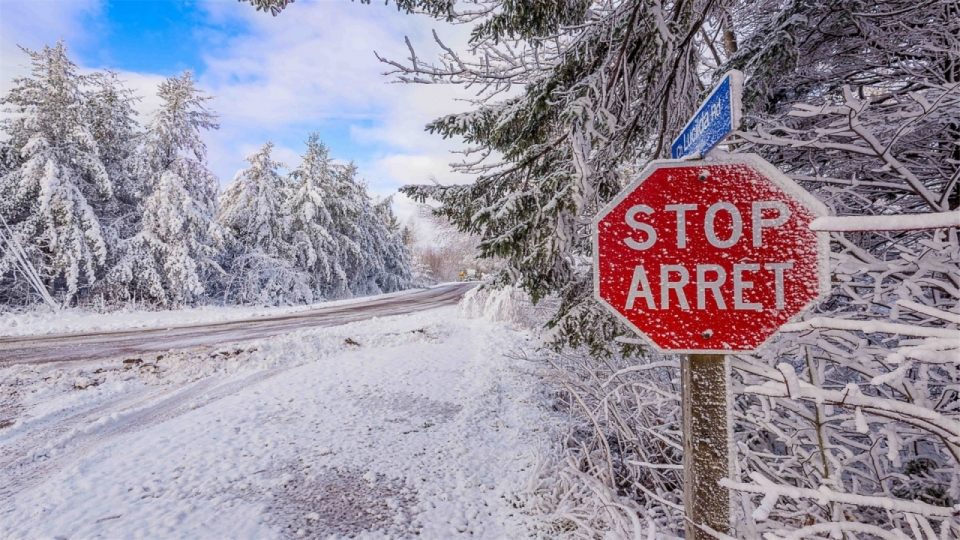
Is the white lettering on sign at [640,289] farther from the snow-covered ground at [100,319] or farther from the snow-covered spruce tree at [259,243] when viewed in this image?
the snow-covered spruce tree at [259,243]

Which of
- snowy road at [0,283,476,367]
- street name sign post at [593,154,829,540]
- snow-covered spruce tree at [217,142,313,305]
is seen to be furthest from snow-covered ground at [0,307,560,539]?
snow-covered spruce tree at [217,142,313,305]

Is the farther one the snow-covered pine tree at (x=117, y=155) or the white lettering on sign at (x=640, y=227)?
the snow-covered pine tree at (x=117, y=155)

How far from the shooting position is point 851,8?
10.6ft

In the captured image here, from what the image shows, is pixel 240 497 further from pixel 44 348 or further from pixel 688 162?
pixel 44 348

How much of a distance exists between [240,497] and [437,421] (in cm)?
213

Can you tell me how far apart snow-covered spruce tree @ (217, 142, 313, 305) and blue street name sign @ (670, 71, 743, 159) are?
20441mm

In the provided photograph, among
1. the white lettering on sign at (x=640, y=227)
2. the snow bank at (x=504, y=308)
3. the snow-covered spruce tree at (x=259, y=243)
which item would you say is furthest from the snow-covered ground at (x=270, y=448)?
the snow-covered spruce tree at (x=259, y=243)

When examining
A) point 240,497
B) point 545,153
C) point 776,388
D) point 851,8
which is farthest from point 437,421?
point 851,8

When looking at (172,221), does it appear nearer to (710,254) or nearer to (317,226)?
(317,226)

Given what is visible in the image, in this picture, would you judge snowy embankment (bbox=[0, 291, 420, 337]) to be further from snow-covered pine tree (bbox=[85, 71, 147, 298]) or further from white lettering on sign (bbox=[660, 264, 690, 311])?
white lettering on sign (bbox=[660, 264, 690, 311])

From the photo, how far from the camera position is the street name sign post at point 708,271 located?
1.15 m

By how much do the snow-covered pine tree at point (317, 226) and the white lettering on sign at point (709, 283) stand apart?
21712 mm

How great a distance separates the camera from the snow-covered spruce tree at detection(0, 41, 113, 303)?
1448 centimetres

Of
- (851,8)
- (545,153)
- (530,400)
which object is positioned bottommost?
(530,400)
